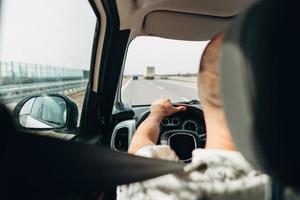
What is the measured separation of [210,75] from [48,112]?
7.60ft

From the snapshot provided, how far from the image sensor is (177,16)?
15.0 feet

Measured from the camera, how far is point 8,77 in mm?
2430

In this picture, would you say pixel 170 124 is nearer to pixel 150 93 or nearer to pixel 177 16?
pixel 177 16

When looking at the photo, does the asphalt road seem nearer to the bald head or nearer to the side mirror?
the bald head

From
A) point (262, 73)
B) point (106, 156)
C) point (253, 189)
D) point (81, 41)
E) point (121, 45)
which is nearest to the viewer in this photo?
point (262, 73)

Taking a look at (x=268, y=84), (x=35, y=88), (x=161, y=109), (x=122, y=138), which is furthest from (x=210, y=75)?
(x=122, y=138)

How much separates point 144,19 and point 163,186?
3.02 meters

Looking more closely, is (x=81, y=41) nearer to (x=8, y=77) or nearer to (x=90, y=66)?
(x=90, y=66)

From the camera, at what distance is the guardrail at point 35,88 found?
2365 millimetres

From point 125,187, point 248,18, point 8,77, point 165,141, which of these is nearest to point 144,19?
point 165,141

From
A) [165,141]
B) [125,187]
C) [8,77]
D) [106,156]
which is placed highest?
[8,77]

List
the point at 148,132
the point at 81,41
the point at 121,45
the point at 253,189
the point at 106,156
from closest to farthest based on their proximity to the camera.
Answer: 1. the point at 253,189
2. the point at 106,156
3. the point at 148,132
4. the point at 81,41
5. the point at 121,45

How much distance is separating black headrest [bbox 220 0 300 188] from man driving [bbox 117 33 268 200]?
0.22 m

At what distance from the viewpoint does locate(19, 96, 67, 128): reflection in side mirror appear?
319cm
